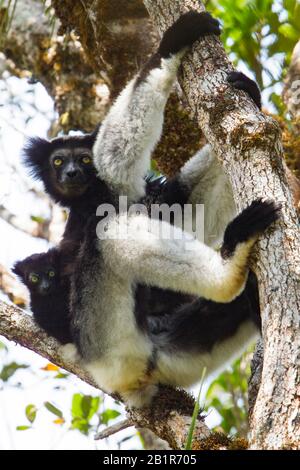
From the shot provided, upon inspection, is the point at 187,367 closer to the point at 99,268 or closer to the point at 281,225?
the point at 99,268

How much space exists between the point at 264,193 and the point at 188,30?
1.22 m

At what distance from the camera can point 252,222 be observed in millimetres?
3213

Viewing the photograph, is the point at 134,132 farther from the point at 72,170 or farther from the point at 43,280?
the point at 43,280

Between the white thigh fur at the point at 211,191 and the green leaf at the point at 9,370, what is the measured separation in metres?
4.20

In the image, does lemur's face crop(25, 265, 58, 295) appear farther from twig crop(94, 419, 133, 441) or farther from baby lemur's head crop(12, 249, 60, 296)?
twig crop(94, 419, 133, 441)

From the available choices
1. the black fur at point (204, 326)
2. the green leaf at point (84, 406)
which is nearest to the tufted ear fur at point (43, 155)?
the black fur at point (204, 326)

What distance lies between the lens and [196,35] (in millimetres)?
3873

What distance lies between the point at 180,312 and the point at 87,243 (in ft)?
2.81

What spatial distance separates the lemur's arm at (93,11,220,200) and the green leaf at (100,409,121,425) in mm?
3408

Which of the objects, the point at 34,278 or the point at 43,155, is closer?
the point at 34,278

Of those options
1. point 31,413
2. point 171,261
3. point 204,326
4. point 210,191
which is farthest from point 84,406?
point 171,261

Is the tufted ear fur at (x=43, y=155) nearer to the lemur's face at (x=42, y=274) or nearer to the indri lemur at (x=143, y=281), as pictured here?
the lemur's face at (x=42, y=274)

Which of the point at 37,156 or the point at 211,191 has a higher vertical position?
the point at 37,156
